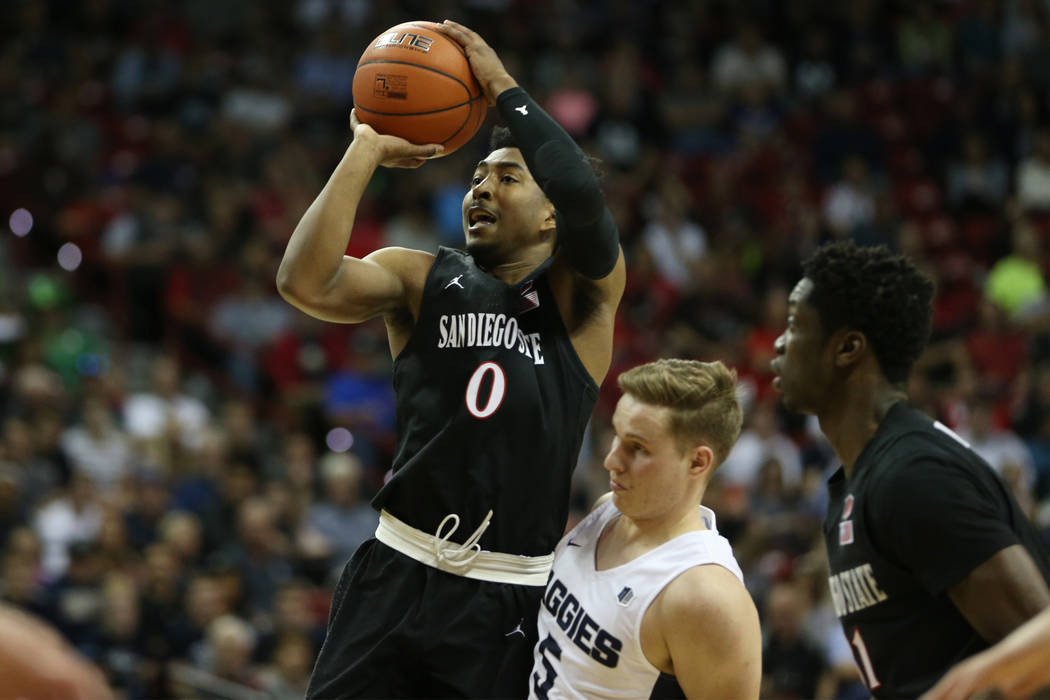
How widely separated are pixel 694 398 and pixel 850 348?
465 mm

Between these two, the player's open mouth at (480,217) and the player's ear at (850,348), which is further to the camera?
the player's open mouth at (480,217)

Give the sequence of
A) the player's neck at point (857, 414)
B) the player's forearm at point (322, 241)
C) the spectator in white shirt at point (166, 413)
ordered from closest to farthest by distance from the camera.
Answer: the player's neck at point (857, 414)
the player's forearm at point (322, 241)
the spectator in white shirt at point (166, 413)

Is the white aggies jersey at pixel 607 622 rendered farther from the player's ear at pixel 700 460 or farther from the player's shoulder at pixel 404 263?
the player's shoulder at pixel 404 263

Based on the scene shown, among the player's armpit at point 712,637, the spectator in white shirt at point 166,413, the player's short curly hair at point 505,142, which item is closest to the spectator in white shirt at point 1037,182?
the spectator in white shirt at point 166,413

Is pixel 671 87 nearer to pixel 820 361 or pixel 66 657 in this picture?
pixel 820 361

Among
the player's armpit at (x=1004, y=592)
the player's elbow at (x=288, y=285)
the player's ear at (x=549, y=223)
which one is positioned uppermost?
the player's ear at (x=549, y=223)

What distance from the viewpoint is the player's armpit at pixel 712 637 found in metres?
3.34

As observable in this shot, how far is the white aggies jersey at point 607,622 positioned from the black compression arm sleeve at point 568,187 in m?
0.85

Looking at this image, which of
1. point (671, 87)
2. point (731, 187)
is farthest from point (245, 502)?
point (671, 87)

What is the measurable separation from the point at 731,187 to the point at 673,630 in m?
10.7

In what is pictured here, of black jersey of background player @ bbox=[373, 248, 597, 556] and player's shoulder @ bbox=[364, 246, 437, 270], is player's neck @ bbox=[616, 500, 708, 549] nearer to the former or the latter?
black jersey of background player @ bbox=[373, 248, 597, 556]

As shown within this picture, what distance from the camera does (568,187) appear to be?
3721 mm

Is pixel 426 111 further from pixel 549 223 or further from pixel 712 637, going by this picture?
pixel 712 637

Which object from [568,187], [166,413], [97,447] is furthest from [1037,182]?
[568,187]
